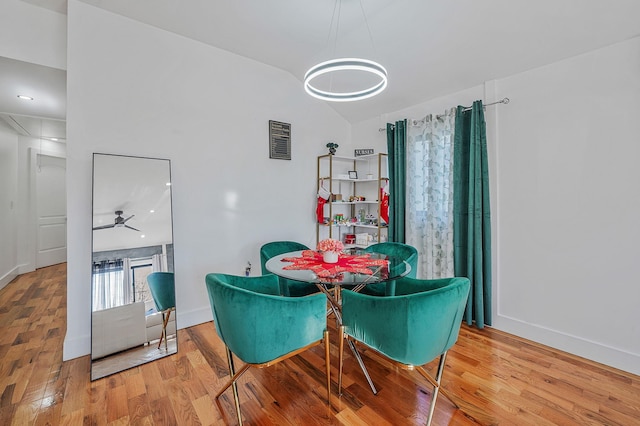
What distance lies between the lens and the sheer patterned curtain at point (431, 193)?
10.1 ft

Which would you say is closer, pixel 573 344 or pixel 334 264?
pixel 334 264

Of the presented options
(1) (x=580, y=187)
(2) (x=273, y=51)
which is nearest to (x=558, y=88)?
(1) (x=580, y=187)

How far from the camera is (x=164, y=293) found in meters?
2.56

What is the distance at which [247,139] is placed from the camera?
129 inches

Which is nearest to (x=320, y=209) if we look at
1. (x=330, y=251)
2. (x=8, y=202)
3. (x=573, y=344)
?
(x=330, y=251)

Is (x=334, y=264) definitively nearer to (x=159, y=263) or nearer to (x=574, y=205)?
(x=159, y=263)

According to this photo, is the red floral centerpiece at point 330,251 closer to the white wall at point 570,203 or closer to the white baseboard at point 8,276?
the white wall at point 570,203

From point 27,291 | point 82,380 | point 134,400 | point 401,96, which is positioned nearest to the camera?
point 134,400

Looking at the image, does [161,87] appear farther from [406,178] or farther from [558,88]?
[558,88]

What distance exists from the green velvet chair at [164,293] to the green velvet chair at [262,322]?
1.15m

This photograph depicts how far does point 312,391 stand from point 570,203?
2.57 meters

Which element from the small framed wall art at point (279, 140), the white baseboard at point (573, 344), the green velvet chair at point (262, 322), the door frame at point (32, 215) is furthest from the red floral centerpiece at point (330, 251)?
the door frame at point (32, 215)

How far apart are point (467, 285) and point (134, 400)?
2.20m

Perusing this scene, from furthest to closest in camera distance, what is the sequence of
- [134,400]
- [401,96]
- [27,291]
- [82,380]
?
1. [27,291]
2. [401,96]
3. [82,380]
4. [134,400]
